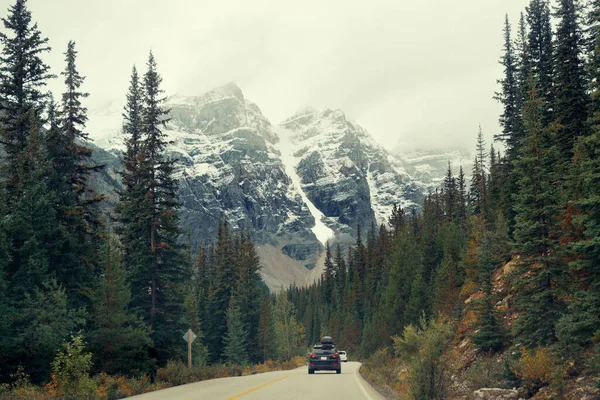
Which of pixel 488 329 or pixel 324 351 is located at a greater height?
pixel 488 329

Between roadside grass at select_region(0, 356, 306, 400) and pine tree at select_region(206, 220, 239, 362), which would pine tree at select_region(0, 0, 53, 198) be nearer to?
roadside grass at select_region(0, 356, 306, 400)

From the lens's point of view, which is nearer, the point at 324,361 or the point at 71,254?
the point at 71,254

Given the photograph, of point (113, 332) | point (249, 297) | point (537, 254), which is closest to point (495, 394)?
point (537, 254)

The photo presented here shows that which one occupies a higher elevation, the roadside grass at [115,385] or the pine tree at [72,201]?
the pine tree at [72,201]

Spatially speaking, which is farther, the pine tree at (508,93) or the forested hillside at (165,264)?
the pine tree at (508,93)

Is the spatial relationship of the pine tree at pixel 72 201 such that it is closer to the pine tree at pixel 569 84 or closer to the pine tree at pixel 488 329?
the pine tree at pixel 488 329

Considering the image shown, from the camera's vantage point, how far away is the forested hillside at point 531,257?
51.7 ft

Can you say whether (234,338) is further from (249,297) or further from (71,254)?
(71,254)

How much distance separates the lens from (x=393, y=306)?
5944 cm

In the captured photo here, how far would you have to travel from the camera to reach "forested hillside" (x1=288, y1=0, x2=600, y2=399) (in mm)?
15766

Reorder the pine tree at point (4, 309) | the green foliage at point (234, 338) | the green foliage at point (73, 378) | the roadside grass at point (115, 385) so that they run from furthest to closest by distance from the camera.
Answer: the green foliage at point (234, 338)
the pine tree at point (4, 309)
the roadside grass at point (115, 385)
the green foliage at point (73, 378)

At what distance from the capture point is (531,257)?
70.7 feet

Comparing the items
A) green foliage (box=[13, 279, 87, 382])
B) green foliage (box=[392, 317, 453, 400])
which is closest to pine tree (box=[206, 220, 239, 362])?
green foliage (box=[13, 279, 87, 382])

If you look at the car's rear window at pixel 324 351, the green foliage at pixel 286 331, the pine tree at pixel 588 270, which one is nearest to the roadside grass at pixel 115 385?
the car's rear window at pixel 324 351
